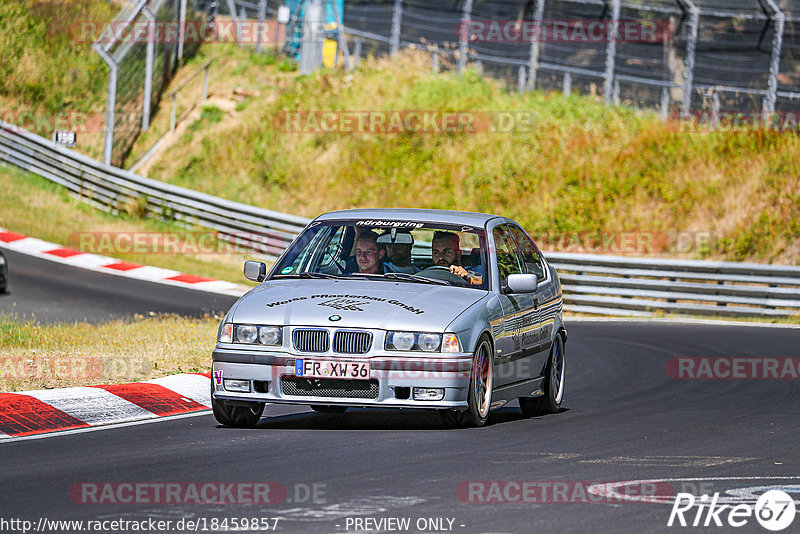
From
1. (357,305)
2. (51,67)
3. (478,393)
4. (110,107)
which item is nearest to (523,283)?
(478,393)

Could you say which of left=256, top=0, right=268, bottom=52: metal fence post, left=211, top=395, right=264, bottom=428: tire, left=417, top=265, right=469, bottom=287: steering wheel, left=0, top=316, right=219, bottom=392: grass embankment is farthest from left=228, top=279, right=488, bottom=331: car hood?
left=256, top=0, right=268, bottom=52: metal fence post

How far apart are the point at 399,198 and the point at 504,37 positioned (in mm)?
4566

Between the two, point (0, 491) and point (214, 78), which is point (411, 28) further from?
point (0, 491)

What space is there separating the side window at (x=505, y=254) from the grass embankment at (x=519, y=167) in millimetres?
16320

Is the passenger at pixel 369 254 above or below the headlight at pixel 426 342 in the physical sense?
above

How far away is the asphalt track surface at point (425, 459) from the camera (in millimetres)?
5887

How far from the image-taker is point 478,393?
8836 mm

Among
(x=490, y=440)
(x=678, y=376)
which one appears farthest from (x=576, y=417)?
(x=678, y=376)

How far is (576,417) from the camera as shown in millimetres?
9977

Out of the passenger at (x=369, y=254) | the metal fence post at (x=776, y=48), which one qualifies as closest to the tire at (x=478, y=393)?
the passenger at (x=369, y=254)

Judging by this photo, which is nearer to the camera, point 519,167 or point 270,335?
point 270,335

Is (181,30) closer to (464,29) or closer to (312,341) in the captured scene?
(464,29)

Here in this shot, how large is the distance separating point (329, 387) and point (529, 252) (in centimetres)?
307

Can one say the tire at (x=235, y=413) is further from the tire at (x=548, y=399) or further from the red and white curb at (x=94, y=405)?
the tire at (x=548, y=399)
